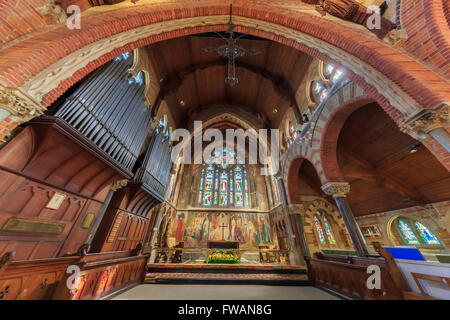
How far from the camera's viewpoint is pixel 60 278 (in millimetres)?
2957

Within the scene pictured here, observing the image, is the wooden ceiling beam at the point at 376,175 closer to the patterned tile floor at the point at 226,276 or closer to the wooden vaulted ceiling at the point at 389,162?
the wooden vaulted ceiling at the point at 389,162

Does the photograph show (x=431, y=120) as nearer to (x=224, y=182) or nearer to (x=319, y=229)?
(x=319, y=229)

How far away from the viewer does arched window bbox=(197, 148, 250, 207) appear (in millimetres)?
13203

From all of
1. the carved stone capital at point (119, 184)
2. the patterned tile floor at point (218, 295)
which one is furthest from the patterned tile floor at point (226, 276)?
the carved stone capital at point (119, 184)

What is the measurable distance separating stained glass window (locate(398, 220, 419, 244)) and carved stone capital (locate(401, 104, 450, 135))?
31.6ft

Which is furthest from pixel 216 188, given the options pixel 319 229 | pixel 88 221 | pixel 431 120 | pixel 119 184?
pixel 431 120

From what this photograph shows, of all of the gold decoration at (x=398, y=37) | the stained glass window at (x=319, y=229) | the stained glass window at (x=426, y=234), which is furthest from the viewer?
the stained glass window at (x=319, y=229)

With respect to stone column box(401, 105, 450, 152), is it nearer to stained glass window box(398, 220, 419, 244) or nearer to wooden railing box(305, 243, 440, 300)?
wooden railing box(305, 243, 440, 300)

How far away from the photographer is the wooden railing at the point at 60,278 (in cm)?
228

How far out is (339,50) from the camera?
3645 mm

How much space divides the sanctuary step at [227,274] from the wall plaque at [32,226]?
3.58 m
